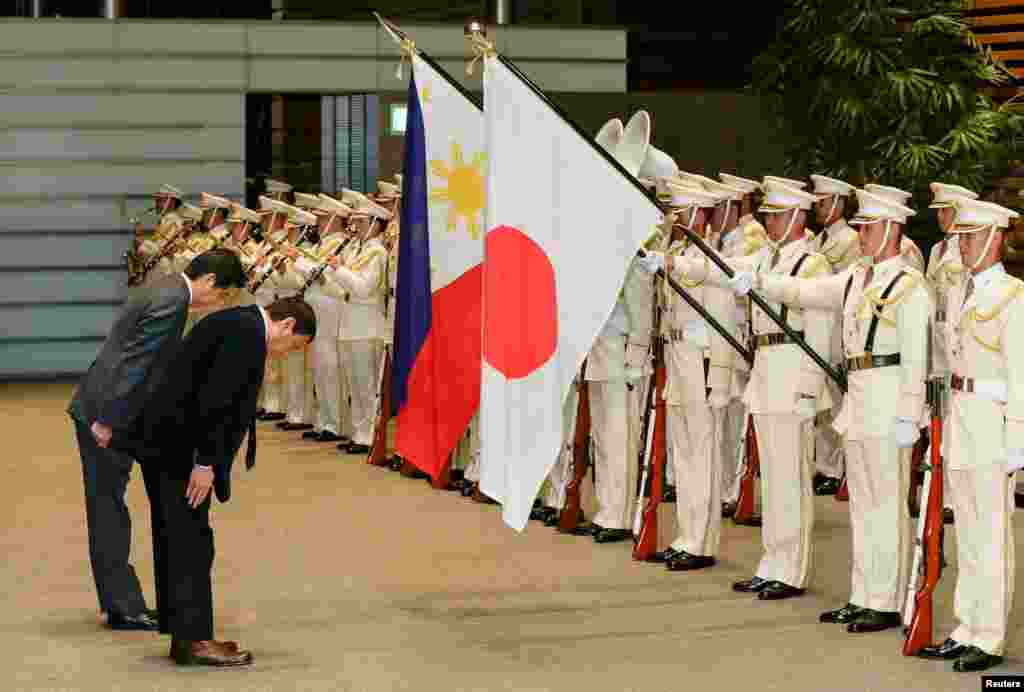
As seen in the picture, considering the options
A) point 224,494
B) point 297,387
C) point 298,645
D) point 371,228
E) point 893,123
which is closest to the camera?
point 224,494

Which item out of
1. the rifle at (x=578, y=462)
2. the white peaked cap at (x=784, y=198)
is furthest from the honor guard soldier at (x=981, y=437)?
the rifle at (x=578, y=462)

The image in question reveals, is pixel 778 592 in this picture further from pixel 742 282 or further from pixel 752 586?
pixel 742 282

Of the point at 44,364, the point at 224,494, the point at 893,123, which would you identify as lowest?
the point at 44,364

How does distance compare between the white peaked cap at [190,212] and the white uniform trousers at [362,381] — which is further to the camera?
the white peaked cap at [190,212]

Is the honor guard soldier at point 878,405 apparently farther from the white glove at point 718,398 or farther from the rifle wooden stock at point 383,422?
the rifle wooden stock at point 383,422

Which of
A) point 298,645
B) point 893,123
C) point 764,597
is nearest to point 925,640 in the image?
point 764,597

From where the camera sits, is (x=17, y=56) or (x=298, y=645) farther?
(x=17, y=56)

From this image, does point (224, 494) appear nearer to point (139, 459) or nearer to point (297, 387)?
point (139, 459)

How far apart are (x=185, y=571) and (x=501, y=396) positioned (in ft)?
4.32

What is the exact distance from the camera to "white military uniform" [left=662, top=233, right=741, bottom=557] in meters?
8.23

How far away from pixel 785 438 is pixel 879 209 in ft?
3.56

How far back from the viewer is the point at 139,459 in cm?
629

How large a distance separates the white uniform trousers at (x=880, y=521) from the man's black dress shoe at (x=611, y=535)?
78.1 inches

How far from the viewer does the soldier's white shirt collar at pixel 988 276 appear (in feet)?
20.8
